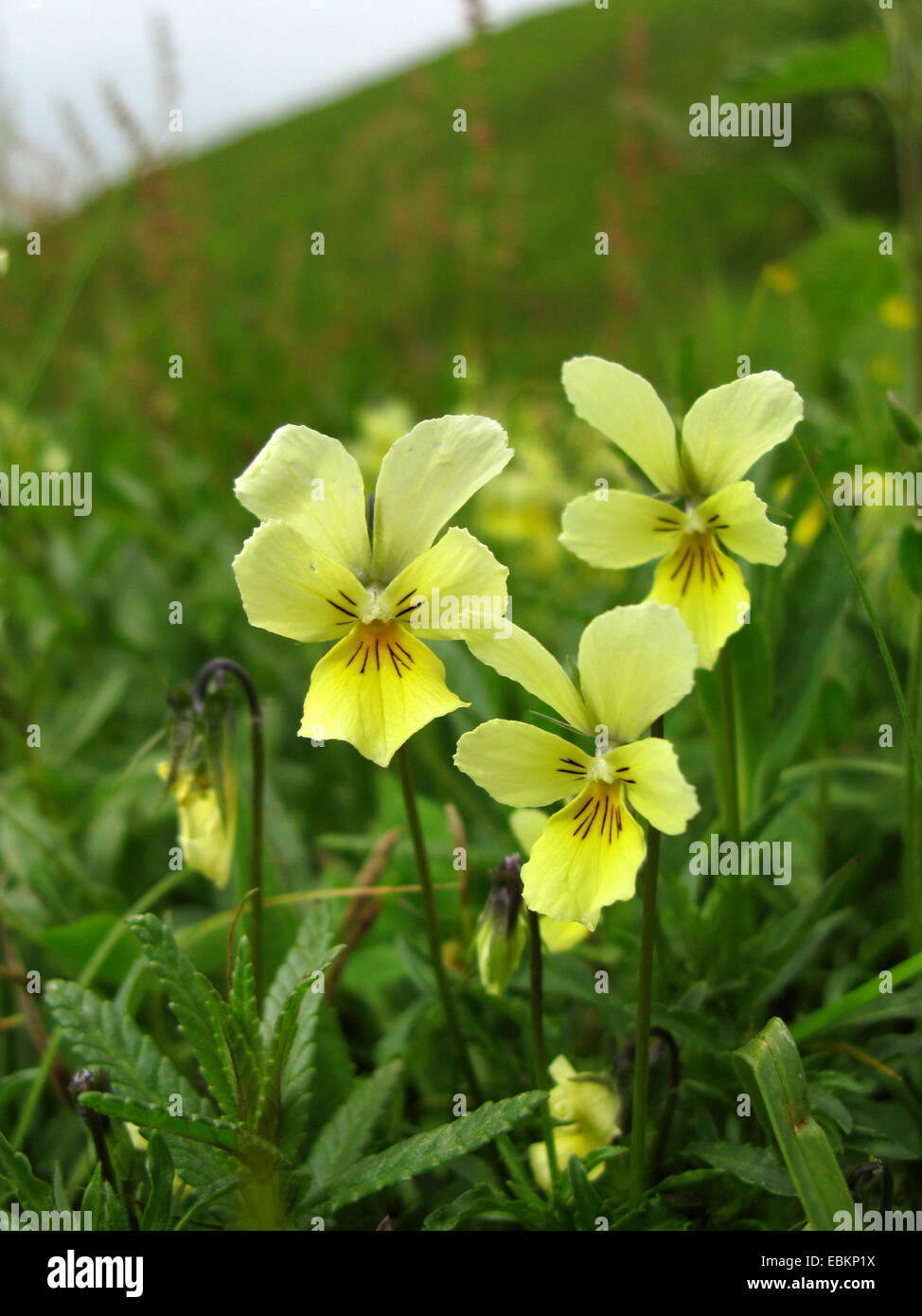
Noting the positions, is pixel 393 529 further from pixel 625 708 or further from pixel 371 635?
pixel 625 708

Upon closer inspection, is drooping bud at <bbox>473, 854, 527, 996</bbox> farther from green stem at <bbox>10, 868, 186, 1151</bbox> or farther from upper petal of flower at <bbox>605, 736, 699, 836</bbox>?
green stem at <bbox>10, 868, 186, 1151</bbox>

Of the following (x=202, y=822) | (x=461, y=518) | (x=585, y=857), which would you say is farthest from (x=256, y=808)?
(x=461, y=518)

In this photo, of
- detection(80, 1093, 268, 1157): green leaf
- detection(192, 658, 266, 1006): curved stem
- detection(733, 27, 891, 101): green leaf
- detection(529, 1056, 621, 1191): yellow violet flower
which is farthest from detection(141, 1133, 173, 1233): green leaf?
detection(733, 27, 891, 101): green leaf

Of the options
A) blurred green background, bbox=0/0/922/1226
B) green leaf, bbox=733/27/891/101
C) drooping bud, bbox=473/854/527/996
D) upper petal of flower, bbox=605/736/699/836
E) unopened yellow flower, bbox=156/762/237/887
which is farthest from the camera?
green leaf, bbox=733/27/891/101

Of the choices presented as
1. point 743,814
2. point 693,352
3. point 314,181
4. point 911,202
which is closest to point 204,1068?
point 743,814

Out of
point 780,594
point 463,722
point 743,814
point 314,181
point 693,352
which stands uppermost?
point 314,181

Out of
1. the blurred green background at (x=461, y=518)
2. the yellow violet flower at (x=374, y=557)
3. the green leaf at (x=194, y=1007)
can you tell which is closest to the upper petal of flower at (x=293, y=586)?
the yellow violet flower at (x=374, y=557)
